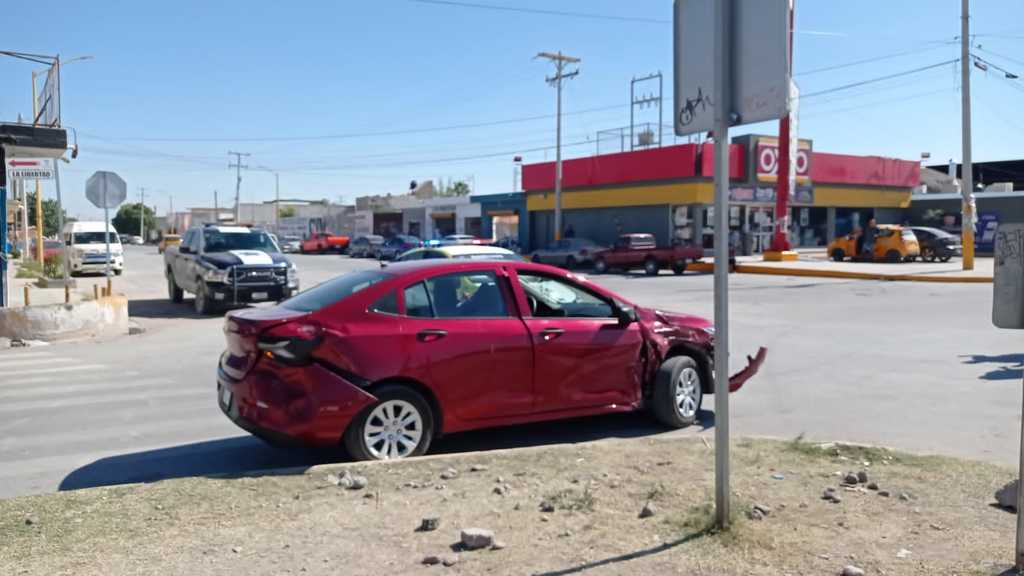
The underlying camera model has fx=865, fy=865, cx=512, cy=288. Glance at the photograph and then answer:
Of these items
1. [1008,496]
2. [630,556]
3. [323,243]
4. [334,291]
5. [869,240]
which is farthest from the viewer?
[323,243]

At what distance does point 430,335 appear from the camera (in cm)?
647

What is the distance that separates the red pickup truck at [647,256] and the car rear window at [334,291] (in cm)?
2713

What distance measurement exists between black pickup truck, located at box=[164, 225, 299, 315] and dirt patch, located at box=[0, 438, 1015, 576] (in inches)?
518

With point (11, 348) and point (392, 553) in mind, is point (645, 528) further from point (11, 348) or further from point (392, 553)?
point (11, 348)

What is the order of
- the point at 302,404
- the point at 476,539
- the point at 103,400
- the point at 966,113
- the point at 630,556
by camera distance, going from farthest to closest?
the point at 966,113 → the point at 103,400 → the point at 302,404 → the point at 476,539 → the point at 630,556

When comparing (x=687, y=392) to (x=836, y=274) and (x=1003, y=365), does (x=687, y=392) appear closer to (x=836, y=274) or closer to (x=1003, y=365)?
(x=1003, y=365)

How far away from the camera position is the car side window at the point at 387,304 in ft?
21.1

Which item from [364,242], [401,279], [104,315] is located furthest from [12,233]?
[401,279]

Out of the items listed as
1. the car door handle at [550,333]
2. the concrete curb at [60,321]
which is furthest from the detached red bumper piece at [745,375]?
the concrete curb at [60,321]

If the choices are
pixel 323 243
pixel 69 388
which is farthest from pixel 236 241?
pixel 323 243

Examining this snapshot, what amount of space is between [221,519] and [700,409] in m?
5.04

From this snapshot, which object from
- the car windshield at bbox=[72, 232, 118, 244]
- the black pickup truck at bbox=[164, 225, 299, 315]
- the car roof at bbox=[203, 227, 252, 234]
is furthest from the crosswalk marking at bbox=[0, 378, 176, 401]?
the car windshield at bbox=[72, 232, 118, 244]

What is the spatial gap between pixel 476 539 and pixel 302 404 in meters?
2.06

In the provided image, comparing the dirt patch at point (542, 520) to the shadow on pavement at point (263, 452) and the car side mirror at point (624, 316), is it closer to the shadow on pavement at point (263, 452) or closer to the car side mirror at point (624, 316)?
the shadow on pavement at point (263, 452)
